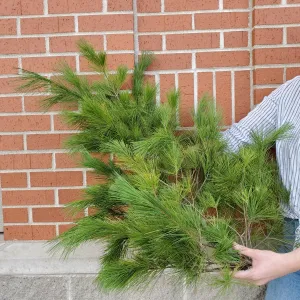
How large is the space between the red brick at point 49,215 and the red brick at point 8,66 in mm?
620

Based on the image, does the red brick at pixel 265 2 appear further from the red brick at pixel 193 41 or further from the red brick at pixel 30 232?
the red brick at pixel 30 232

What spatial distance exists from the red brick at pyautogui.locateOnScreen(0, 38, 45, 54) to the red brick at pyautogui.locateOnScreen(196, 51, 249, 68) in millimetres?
687

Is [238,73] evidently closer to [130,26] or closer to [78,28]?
[130,26]

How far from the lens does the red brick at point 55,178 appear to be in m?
2.05

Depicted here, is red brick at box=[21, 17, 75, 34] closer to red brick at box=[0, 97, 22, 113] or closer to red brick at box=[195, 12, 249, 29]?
red brick at box=[0, 97, 22, 113]

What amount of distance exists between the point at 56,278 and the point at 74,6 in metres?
1.20

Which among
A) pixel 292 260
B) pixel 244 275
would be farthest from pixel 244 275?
pixel 292 260

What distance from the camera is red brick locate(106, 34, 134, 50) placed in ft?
6.46

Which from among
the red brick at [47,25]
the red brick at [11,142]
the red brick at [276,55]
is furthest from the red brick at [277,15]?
the red brick at [11,142]

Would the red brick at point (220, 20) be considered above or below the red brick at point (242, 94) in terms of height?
above

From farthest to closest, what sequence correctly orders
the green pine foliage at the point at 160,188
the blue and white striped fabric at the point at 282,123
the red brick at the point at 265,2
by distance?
the red brick at the point at 265,2
the blue and white striped fabric at the point at 282,123
the green pine foliage at the point at 160,188

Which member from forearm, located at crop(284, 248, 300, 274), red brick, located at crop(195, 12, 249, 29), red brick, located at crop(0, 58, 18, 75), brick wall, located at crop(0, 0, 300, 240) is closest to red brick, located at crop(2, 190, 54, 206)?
brick wall, located at crop(0, 0, 300, 240)

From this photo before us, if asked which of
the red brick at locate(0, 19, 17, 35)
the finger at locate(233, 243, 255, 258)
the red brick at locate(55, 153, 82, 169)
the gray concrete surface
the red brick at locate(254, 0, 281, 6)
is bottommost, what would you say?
the gray concrete surface

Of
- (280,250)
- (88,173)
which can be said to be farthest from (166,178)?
(88,173)
